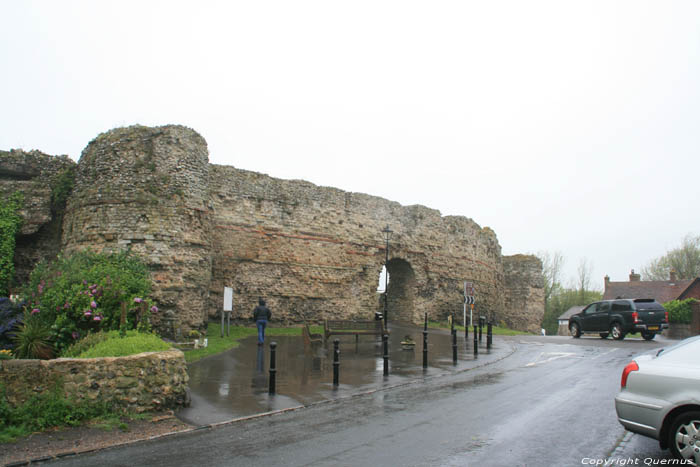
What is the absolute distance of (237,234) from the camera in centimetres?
2061

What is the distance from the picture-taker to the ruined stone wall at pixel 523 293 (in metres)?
38.0

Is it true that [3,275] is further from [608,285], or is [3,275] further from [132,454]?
[608,285]

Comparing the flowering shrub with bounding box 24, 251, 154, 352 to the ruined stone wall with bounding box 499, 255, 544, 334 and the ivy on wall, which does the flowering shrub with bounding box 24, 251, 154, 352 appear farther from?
the ruined stone wall with bounding box 499, 255, 544, 334

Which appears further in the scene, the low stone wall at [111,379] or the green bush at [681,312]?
the green bush at [681,312]

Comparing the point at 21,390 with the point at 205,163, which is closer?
the point at 21,390

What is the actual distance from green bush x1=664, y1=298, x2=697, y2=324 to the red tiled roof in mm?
21595

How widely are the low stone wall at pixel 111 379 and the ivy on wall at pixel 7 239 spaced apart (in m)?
11.2

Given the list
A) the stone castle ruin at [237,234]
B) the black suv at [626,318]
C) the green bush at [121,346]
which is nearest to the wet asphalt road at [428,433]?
the green bush at [121,346]

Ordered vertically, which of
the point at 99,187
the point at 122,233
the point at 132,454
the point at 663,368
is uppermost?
the point at 99,187

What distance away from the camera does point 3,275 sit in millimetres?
15664

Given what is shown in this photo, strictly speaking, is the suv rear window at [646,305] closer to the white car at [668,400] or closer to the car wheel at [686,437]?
the white car at [668,400]

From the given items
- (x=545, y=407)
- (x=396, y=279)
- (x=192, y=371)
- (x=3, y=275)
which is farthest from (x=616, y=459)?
(x=396, y=279)

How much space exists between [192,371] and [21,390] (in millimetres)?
4302

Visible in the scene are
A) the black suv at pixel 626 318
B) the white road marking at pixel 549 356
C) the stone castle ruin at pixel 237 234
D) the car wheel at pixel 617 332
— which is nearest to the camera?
the white road marking at pixel 549 356
